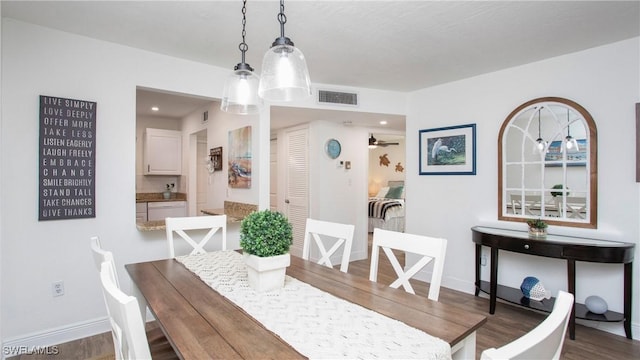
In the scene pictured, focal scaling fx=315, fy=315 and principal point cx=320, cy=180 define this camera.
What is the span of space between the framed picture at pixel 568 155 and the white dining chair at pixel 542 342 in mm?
2759

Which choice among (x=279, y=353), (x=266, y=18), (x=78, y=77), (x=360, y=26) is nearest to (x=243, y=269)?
(x=279, y=353)

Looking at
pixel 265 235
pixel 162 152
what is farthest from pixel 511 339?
pixel 162 152

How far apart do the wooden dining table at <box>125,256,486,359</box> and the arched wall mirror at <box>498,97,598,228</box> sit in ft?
7.67

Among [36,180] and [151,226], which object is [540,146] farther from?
[36,180]

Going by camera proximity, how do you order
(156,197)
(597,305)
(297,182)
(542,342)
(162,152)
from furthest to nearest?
(156,197) < (162,152) < (297,182) < (597,305) < (542,342)

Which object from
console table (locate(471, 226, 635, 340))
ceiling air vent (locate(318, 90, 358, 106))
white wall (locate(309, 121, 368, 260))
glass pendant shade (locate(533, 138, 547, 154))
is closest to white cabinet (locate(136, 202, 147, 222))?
white wall (locate(309, 121, 368, 260))

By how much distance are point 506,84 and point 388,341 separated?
3158 millimetres

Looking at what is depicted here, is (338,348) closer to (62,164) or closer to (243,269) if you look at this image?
(243,269)

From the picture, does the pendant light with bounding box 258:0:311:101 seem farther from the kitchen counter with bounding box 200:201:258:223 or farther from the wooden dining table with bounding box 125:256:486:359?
the kitchen counter with bounding box 200:201:258:223

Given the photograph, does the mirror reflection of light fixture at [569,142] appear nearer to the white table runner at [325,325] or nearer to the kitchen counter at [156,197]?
the white table runner at [325,325]

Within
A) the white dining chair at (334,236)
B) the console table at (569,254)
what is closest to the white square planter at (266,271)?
the white dining chair at (334,236)

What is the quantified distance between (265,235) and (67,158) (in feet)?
6.44

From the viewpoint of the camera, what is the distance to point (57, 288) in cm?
239

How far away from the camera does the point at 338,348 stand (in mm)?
977
